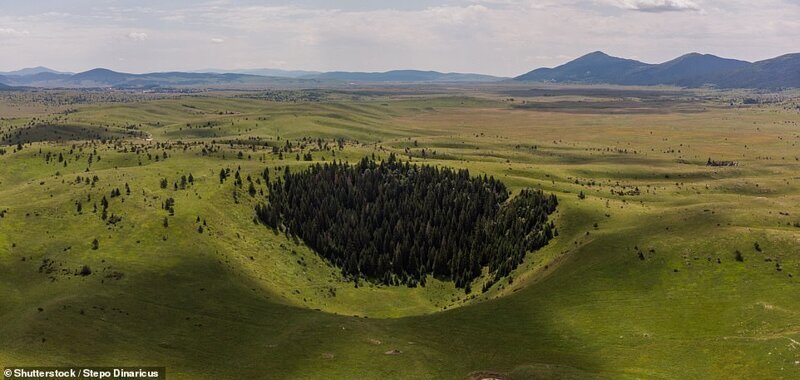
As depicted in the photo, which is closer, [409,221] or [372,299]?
[372,299]

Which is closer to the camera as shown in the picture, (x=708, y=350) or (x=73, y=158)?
(x=708, y=350)

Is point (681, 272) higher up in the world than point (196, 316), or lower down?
higher up

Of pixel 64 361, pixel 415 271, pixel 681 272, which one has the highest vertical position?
pixel 681 272

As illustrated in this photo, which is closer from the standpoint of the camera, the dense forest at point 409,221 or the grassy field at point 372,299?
the grassy field at point 372,299

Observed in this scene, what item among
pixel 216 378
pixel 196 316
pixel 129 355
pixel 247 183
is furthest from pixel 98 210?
pixel 216 378

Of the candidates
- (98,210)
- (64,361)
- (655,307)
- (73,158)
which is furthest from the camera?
(73,158)

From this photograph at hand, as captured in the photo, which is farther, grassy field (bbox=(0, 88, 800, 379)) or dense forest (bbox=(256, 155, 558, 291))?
dense forest (bbox=(256, 155, 558, 291))

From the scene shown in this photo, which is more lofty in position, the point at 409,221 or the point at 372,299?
the point at 409,221

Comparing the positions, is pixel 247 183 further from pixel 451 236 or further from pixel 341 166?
pixel 451 236
